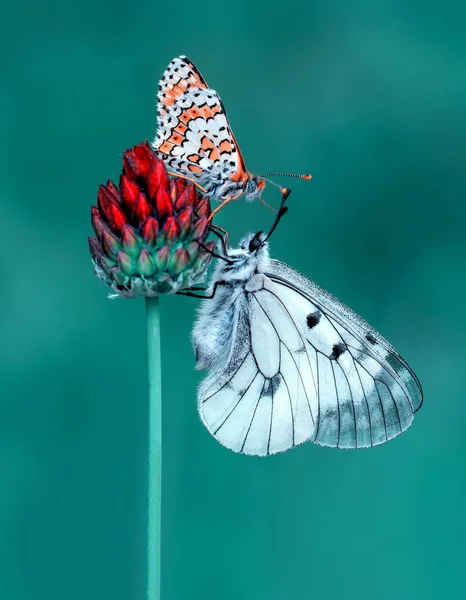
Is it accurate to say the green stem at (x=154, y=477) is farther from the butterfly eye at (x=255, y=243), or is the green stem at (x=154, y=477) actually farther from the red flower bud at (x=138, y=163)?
the butterfly eye at (x=255, y=243)

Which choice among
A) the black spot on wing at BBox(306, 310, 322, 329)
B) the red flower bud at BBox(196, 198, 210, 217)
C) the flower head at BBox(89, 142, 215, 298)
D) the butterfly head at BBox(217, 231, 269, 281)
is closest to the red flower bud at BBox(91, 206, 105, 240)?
the flower head at BBox(89, 142, 215, 298)

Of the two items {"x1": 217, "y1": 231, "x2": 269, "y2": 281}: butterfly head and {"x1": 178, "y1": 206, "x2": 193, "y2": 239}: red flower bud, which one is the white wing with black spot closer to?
{"x1": 217, "y1": 231, "x2": 269, "y2": 281}: butterfly head

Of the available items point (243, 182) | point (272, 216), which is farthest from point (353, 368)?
point (272, 216)

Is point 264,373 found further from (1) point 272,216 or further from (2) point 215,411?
(1) point 272,216

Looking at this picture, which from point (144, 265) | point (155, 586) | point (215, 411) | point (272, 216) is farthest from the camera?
point (272, 216)

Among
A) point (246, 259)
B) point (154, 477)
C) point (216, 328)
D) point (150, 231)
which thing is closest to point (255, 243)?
point (246, 259)

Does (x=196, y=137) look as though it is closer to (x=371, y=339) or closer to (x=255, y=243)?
(x=255, y=243)
